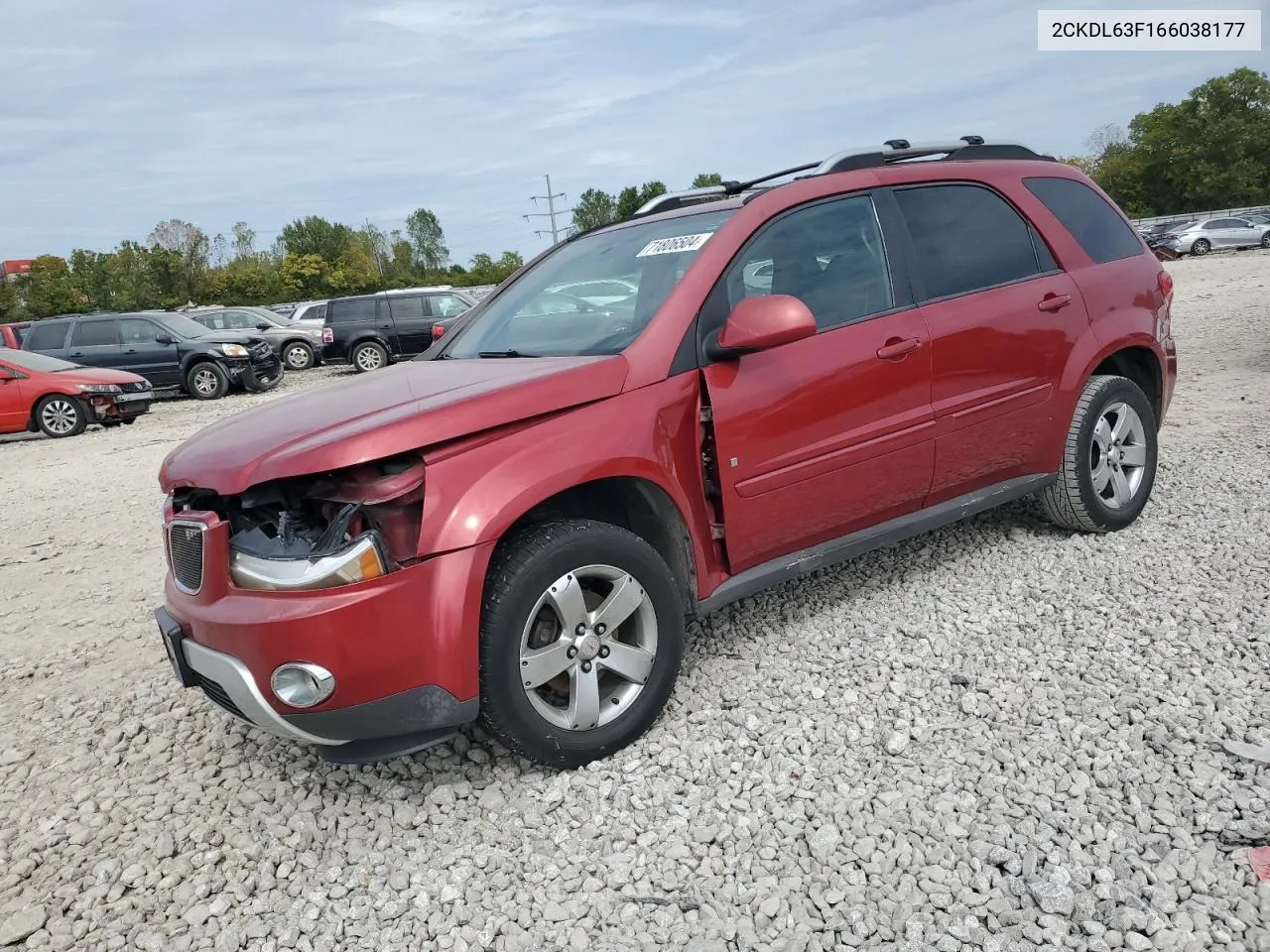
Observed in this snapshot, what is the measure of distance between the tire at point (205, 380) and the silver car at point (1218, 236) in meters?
34.4

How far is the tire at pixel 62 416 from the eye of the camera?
13.2 meters

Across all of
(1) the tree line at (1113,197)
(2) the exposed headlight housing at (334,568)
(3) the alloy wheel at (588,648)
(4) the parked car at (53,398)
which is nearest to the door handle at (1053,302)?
(3) the alloy wheel at (588,648)

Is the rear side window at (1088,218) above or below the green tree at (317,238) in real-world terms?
below

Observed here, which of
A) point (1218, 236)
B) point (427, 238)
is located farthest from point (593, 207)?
point (1218, 236)

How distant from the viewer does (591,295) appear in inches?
146

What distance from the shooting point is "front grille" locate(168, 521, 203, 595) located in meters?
2.78

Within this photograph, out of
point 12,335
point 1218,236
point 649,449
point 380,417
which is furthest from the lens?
point 1218,236

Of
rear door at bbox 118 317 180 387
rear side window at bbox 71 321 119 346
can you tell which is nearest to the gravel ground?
rear door at bbox 118 317 180 387

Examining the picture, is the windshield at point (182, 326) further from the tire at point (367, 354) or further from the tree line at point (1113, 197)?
the tree line at point (1113, 197)

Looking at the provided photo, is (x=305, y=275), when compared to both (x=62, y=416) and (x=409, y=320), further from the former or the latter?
(x=62, y=416)

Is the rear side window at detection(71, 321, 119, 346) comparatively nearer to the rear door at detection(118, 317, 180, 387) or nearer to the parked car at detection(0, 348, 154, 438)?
the rear door at detection(118, 317, 180, 387)

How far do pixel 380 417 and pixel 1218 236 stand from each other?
4163 centimetres

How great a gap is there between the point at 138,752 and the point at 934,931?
9.31 feet

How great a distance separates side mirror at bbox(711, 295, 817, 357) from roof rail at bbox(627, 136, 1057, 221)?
3.10 feet
